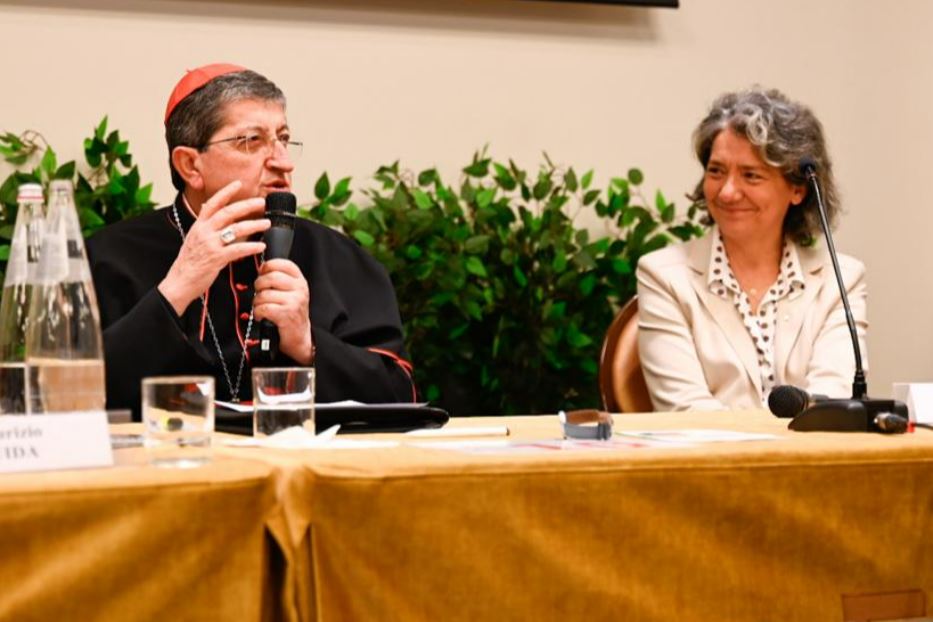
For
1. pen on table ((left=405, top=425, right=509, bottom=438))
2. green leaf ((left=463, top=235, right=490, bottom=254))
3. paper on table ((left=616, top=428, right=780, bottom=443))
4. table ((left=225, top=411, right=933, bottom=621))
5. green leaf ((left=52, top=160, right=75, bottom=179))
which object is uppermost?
green leaf ((left=52, top=160, right=75, bottom=179))

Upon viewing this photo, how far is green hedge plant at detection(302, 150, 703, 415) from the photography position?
12.2 feet

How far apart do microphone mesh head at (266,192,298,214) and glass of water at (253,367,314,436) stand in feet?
2.69

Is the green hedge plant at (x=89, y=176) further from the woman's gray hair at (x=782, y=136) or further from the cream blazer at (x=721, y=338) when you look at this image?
the woman's gray hair at (x=782, y=136)

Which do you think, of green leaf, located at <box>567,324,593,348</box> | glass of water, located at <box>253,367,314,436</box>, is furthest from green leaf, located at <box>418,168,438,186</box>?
glass of water, located at <box>253,367,314,436</box>

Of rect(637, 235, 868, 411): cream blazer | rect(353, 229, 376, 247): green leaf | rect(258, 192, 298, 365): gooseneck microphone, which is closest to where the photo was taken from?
rect(258, 192, 298, 365): gooseneck microphone

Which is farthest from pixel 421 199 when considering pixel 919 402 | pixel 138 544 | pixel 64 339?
pixel 138 544

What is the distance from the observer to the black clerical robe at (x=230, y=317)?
2.44 m

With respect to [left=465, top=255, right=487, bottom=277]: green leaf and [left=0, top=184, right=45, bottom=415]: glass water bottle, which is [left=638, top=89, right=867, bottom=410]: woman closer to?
[left=465, top=255, right=487, bottom=277]: green leaf

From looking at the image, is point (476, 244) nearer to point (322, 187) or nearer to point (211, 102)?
point (322, 187)

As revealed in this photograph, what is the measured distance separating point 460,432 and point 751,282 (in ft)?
5.74

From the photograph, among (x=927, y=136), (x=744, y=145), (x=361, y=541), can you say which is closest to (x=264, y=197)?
(x=744, y=145)

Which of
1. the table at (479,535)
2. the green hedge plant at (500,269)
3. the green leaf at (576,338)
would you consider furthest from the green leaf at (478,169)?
the table at (479,535)

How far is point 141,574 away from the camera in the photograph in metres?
1.14

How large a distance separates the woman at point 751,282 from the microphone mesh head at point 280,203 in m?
1.14
